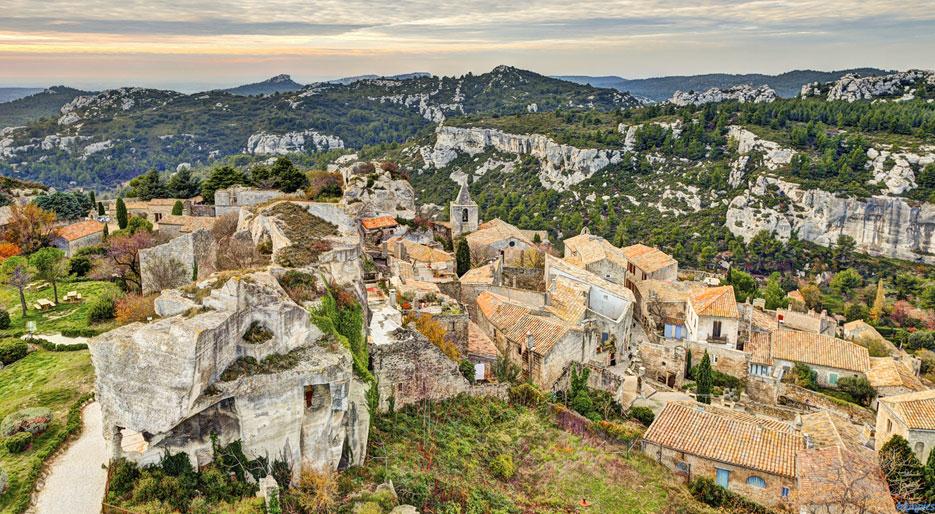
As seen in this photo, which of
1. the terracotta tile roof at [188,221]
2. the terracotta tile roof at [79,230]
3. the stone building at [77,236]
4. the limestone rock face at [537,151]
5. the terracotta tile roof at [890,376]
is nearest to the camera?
the terracotta tile roof at [890,376]

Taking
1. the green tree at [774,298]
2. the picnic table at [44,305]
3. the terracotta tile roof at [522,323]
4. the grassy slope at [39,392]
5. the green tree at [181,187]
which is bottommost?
the green tree at [774,298]

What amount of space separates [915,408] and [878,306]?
3592cm

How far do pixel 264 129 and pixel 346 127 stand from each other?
23.2 m

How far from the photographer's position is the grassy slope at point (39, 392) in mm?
16406

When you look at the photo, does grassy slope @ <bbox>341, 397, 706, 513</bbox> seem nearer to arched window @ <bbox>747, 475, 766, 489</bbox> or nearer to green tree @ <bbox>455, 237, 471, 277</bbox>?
arched window @ <bbox>747, 475, 766, 489</bbox>

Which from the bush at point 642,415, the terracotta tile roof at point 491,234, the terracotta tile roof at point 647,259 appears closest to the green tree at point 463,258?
the terracotta tile roof at point 491,234

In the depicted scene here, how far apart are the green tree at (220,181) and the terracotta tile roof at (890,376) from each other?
43.4 m

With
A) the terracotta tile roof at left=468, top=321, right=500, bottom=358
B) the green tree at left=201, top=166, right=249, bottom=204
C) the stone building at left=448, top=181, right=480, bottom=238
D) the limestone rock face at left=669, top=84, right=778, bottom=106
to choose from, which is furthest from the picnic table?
the limestone rock face at left=669, top=84, right=778, bottom=106

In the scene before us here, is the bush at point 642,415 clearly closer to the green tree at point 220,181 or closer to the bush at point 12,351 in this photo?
the bush at point 12,351

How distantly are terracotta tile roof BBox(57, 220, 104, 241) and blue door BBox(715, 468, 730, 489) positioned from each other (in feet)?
131

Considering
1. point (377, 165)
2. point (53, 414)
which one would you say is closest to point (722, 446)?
point (53, 414)

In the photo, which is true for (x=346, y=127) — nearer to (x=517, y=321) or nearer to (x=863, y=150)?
(x=863, y=150)

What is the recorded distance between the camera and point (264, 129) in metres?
180

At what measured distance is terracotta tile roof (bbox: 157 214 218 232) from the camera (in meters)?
39.8
